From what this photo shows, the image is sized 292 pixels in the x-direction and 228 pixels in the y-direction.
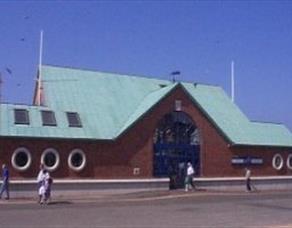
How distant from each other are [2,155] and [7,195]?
2.49 m

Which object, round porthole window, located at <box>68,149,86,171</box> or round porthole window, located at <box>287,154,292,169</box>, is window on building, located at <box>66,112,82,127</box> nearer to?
round porthole window, located at <box>68,149,86,171</box>

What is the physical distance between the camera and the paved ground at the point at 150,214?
1800cm

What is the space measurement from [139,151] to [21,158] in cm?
732

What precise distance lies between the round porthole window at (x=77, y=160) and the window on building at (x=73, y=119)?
1834 millimetres

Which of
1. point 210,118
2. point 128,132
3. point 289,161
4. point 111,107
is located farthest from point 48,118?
point 289,161

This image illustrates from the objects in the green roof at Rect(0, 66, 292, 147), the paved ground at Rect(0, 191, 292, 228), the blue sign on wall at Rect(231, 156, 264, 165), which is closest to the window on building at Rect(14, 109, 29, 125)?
the green roof at Rect(0, 66, 292, 147)

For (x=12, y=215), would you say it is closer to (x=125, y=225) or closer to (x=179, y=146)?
(x=125, y=225)

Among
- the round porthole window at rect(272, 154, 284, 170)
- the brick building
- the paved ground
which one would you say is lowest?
the paved ground

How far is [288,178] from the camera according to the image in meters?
41.8

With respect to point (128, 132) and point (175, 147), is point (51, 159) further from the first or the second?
point (175, 147)

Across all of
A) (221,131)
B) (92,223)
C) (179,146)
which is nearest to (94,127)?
(179,146)

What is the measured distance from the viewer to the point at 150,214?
69.5 ft

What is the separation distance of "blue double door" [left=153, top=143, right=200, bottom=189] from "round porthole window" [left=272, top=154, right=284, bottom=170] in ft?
22.6

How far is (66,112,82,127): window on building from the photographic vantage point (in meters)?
34.2
